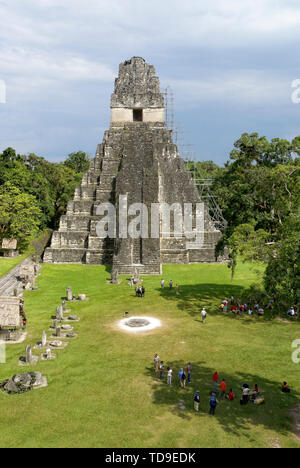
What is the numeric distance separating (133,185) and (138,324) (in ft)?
64.2

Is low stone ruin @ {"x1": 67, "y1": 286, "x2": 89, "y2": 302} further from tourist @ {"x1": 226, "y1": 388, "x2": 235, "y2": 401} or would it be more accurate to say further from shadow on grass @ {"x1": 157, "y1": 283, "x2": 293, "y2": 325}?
tourist @ {"x1": 226, "y1": 388, "x2": 235, "y2": 401}

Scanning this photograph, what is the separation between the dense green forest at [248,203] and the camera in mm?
14805

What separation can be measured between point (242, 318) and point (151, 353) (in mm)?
7505

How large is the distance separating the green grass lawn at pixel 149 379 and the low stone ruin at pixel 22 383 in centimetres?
31

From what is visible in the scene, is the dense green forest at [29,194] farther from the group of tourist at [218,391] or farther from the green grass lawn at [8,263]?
the group of tourist at [218,391]

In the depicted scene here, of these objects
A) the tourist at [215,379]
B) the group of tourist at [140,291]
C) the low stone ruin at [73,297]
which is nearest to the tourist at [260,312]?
the group of tourist at [140,291]

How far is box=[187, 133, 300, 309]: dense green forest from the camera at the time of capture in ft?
45.7

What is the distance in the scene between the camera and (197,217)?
39.9 metres

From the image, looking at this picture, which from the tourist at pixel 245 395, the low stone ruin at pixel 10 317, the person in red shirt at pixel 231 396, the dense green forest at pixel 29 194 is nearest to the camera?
the tourist at pixel 245 395

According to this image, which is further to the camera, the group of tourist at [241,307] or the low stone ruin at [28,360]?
the group of tourist at [241,307]

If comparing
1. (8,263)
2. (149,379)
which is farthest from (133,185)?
(149,379)

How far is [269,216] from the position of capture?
24109 mm

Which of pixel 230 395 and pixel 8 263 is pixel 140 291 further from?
pixel 8 263
